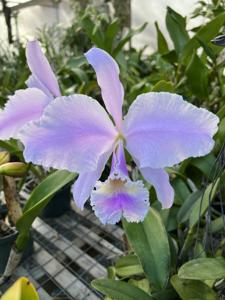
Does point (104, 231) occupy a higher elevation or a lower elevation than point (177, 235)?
lower

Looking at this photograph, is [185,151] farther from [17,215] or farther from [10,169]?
[17,215]

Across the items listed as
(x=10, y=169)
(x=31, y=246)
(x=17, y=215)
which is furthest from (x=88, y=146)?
(x=31, y=246)

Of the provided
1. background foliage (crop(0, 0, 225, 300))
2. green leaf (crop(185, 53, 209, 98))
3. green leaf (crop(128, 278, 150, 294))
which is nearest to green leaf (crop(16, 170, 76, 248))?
background foliage (crop(0, 0, 225, 300))

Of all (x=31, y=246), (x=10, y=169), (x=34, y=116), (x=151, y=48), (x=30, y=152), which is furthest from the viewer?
(x=151, y=48)

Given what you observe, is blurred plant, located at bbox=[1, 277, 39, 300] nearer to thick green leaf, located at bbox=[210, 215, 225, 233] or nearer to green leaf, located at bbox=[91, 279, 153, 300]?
green leaf, located at bbox=[91, 279, 153, 300]

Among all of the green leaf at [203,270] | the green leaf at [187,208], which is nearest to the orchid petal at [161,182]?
the green leaf at [203,270]

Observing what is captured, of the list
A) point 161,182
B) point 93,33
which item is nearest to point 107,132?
point 161,182

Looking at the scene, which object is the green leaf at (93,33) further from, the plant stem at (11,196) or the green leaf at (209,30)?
the plant stem at (11,196)
